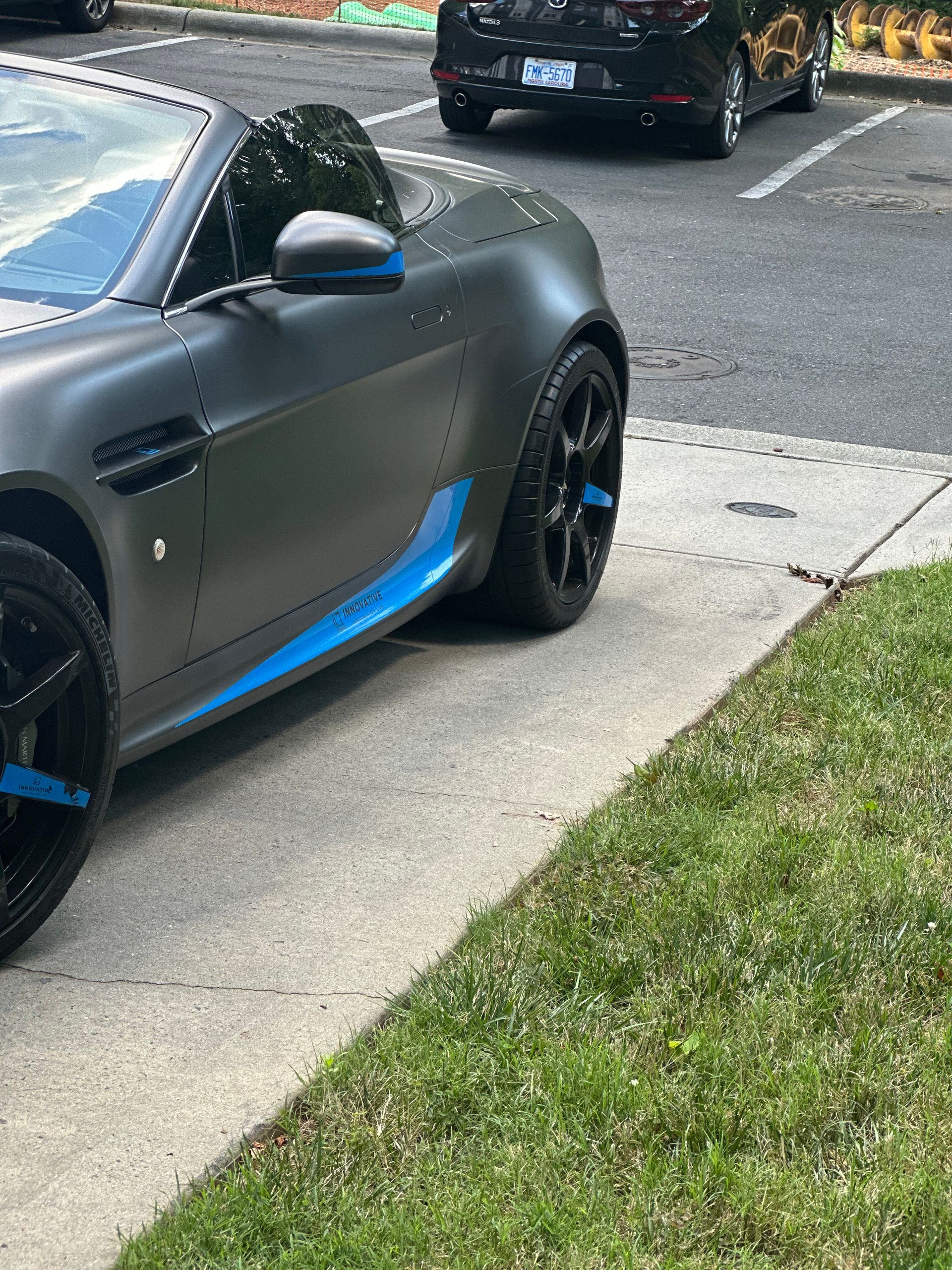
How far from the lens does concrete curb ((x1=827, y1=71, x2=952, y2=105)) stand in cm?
1697

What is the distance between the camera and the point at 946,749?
159 inches

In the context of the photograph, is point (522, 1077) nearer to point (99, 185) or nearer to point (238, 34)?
point (99, 185)

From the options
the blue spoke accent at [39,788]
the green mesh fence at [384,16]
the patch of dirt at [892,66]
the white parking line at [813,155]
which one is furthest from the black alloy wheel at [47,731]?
the green mesh fence at [384,16]

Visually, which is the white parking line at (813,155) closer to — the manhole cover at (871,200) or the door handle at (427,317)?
the manhole cover at (871,200)

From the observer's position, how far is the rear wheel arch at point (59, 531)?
2.94m

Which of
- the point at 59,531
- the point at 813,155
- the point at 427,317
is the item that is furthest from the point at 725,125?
the point at 59,531

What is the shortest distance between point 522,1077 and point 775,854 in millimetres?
953

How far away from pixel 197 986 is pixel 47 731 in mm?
509

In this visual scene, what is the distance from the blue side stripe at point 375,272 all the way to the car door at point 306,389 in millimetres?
186

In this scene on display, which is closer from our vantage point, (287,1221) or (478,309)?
(287,1221)

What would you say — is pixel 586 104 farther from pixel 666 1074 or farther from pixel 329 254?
pixel 666 1074

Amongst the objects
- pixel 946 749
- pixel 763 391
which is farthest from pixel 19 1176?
Result: pixel 763 391

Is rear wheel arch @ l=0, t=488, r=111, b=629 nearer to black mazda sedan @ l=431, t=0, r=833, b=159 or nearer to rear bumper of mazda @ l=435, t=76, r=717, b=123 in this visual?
black mazda sedan @ l=431, t=0, r=833, b=159

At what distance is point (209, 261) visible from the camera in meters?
3.52
